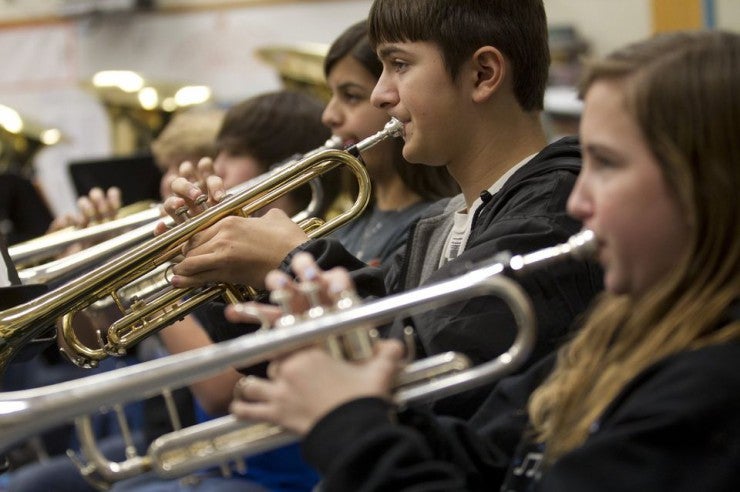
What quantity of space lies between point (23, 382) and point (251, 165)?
3.42 feet

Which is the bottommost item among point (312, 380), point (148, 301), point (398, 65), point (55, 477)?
point (55, 477)

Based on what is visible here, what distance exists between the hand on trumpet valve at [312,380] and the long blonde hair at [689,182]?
0.22 meters

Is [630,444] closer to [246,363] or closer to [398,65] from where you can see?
[246,363]

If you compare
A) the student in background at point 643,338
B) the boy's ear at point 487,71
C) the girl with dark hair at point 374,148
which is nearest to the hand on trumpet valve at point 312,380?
the student in background at point 643,338

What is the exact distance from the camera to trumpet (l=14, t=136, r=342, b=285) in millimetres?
2623

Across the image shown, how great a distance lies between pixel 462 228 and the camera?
194cm

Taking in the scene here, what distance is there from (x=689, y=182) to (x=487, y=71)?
825 millimetres

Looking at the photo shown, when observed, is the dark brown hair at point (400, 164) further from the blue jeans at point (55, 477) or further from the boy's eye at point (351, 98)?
the blue jeans at point (55, 477)

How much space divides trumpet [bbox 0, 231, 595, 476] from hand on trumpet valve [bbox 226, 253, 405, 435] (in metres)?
0.02

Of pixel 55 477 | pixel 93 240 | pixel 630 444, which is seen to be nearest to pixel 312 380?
pixel 630 444

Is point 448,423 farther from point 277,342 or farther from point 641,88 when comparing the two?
point 641,88

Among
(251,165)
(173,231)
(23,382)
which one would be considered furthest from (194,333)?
(23,382)

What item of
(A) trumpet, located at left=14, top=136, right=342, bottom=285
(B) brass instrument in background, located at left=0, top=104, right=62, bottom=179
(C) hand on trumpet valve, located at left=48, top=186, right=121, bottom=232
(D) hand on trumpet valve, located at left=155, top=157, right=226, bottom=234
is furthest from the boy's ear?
(B) brass instrument in background, located at left=0, top=104, right=62, bottom=179

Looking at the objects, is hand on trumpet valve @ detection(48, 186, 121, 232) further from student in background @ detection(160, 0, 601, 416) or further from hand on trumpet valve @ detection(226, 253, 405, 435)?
hand on trumpet valve @ detection(226, 253, 405, 435)
